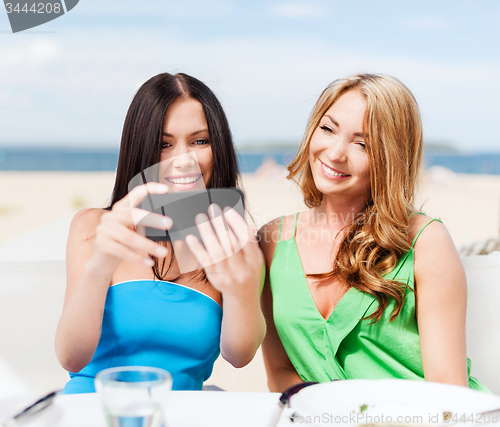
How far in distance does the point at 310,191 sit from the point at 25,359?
1211 mm

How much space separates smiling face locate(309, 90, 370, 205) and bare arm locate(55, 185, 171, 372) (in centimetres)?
61

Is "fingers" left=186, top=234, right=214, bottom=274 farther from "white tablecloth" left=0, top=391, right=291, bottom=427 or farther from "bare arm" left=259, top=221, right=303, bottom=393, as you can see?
"bare arm" left=259, top=221, right=303, bottom=393

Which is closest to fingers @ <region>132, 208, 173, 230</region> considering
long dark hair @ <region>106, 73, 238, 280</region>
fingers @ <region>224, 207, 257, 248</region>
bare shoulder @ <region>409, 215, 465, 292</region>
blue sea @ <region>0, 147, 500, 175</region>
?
fingers @ <region>224, 207, 257, 248</region>

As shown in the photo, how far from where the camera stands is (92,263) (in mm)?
1004

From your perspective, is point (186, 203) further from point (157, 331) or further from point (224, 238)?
point (224, 238)

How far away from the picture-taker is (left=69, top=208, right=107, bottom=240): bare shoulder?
1381 millimetres

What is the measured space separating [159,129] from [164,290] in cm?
47

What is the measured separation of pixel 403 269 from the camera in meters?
1.39

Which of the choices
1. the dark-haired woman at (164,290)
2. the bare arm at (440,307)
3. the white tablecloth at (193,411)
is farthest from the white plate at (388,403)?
the bare arm at (440,307)

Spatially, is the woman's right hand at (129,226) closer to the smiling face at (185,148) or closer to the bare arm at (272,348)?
the smiling face at (185,148)

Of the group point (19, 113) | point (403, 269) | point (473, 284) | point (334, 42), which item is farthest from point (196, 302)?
point (334, 42)

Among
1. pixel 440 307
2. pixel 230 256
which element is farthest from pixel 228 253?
pixel 440 307

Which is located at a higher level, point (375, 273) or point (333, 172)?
point (333, 172)

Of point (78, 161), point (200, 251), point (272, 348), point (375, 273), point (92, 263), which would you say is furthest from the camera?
point (78, 161)
